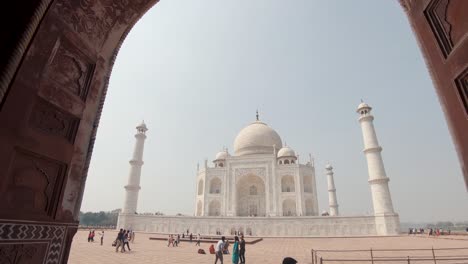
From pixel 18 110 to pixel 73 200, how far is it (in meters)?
1.42

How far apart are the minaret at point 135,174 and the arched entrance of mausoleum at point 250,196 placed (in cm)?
1216

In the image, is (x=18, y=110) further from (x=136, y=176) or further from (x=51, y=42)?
(x=136, y=176)

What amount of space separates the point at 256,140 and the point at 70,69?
34967 millimetres

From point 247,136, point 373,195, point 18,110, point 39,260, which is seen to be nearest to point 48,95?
point 18,110

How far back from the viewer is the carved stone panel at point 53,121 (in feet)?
9.67

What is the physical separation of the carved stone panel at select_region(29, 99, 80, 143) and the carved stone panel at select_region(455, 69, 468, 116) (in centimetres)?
426

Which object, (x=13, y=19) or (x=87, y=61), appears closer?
(x=13, y=19)

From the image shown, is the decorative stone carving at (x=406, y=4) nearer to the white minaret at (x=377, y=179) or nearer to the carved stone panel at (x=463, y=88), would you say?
the carved stone panel at (x=463, y=88)

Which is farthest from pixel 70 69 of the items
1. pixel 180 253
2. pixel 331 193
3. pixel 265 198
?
pixel 331 193

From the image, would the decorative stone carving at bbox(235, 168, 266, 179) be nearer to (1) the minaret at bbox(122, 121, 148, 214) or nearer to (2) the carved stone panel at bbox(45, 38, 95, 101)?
(1) the minaret at bbox(122, 121, 148, 214)

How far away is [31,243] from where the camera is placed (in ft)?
9.01

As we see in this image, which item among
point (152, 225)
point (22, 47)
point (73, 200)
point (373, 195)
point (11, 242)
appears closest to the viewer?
point (22, 47)

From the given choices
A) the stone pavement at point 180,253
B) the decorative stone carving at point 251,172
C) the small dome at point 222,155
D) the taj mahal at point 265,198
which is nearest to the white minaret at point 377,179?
the taj mahal at point 265,198

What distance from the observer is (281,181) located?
106 ft
